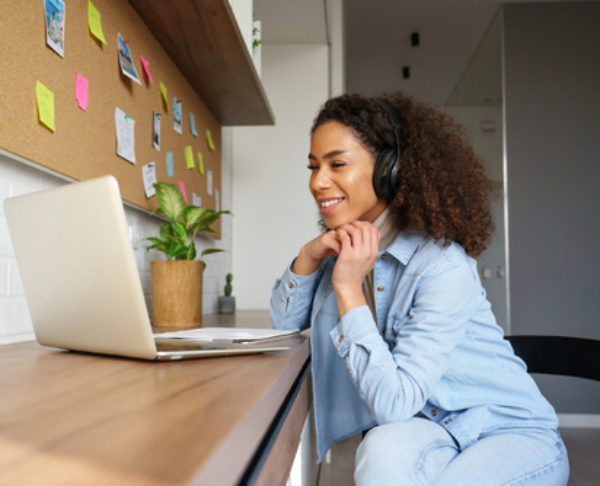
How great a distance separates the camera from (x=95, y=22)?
1166mm

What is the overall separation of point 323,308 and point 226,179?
4.75 feet

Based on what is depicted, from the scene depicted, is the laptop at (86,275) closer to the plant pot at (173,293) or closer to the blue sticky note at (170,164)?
the plant pot at (173,293)

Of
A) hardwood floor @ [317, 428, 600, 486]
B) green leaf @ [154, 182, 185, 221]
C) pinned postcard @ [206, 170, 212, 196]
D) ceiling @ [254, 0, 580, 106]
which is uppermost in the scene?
ceiling @ [254, 0, 580, 106]

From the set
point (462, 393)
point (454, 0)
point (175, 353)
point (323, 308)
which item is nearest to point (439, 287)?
point (462, 393)

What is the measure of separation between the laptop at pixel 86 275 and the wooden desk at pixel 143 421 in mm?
32

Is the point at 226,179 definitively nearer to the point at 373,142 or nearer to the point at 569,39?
the point at 373,142

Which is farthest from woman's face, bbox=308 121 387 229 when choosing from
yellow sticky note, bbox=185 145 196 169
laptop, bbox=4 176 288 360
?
yellow sticky note, bbox=185 145 196 169

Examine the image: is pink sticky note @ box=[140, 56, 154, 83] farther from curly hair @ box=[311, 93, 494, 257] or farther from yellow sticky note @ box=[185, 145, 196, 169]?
curly hair @ box=[311, 93, 494, 257]

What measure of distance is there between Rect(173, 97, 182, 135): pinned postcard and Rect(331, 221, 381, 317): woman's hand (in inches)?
36.5

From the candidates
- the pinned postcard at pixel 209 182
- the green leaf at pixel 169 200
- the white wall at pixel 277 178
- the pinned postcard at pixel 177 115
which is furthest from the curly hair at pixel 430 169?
the white wall at pixel 277 178

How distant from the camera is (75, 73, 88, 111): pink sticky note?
1.10 metres

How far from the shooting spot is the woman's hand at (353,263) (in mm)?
920

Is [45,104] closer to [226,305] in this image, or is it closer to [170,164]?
[170,164]

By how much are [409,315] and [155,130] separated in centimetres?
99
